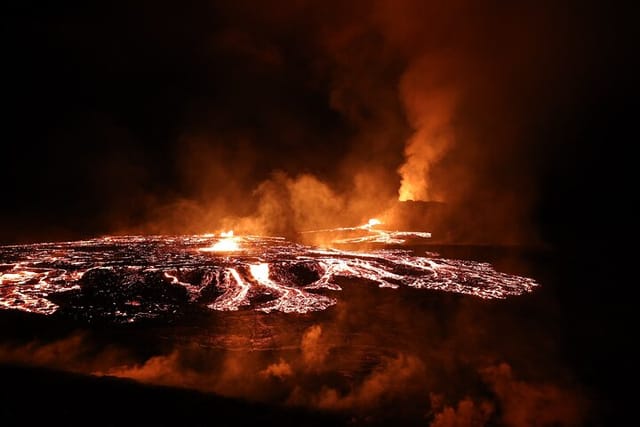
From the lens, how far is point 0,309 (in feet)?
57.9

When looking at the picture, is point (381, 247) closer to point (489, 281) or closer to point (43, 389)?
point (489, 281)

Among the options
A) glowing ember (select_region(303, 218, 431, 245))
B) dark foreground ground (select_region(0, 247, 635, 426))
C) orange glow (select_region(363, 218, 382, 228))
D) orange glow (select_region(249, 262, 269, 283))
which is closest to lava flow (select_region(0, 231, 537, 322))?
orange glow (select_region(249, 262, 269, 283))

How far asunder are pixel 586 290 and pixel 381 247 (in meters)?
18.8

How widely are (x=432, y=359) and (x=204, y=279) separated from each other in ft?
46.7

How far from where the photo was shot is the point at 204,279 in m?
22.2

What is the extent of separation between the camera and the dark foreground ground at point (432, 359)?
27.4 ft

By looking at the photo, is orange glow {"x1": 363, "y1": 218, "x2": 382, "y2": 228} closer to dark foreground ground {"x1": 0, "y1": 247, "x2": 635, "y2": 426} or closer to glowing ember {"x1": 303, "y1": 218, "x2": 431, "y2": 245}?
glowing ember {"x1": 303, "y1": 218, "x2": 431, "y2": 245}

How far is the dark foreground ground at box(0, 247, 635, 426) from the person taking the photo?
8.36m

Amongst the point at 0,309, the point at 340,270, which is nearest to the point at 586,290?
the point at 340,270

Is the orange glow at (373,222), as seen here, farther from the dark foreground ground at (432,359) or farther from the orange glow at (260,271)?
the orange glow at (260,271)

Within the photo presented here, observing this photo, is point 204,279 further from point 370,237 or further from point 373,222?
point 373,222

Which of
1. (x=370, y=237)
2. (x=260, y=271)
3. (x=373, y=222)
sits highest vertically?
(x=373, y=222)

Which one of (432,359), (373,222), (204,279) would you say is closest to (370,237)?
(373,222)

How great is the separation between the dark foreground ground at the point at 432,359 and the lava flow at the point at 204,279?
1.96 m
